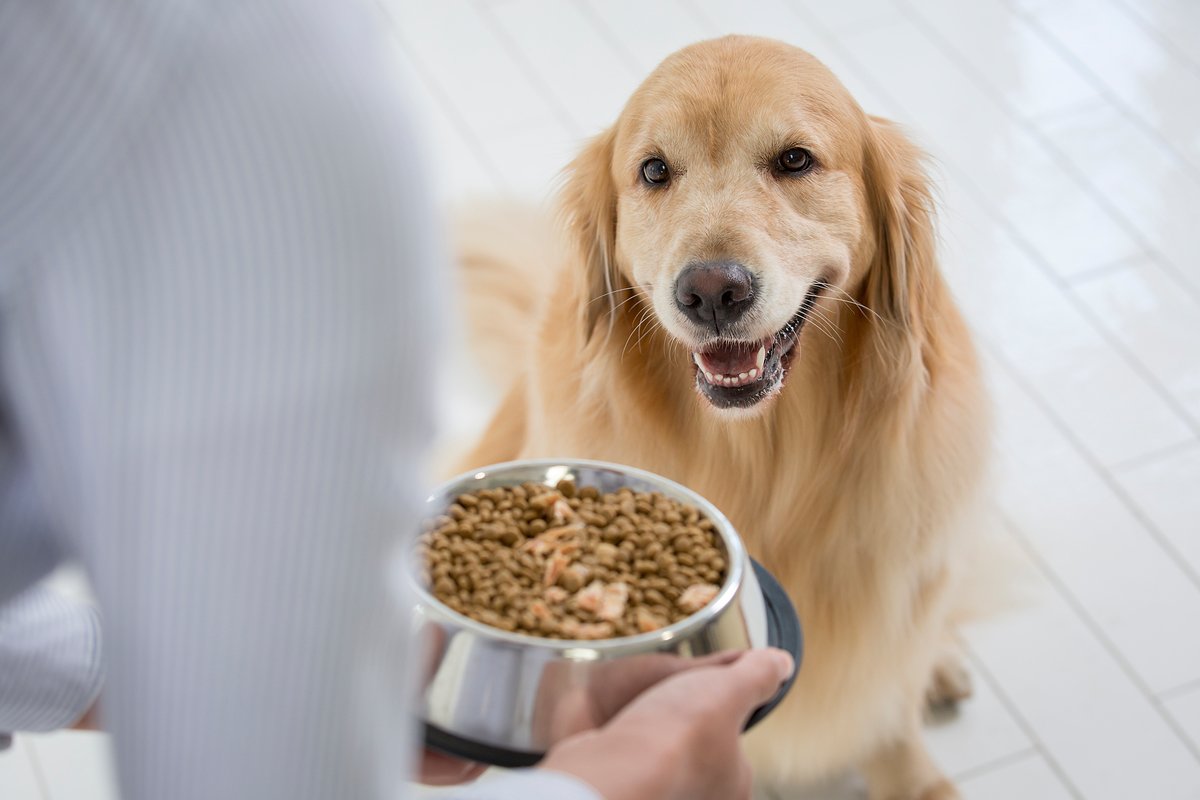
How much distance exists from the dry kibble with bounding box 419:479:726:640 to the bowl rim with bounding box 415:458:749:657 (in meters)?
0.01

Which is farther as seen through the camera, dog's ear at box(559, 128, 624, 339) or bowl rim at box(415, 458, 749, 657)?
dog's ear at box(559, 128, 624, 339)

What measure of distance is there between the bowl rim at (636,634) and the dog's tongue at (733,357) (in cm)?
16

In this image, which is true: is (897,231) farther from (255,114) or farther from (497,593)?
(255,114)

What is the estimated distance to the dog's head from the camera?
1196 millimetres

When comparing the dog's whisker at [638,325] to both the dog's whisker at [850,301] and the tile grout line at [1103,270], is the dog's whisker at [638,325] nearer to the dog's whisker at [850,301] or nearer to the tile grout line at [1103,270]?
the dog's whisker at [850,301]

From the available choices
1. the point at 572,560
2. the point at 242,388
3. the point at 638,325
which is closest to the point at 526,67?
the point at 638,325

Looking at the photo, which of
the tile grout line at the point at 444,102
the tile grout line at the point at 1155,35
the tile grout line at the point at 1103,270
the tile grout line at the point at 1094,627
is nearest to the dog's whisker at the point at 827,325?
the tile grout line at the point at 1094,627

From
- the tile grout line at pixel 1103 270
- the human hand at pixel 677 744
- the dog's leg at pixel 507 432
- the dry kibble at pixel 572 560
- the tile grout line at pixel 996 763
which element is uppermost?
the human hand at pixel 677 744

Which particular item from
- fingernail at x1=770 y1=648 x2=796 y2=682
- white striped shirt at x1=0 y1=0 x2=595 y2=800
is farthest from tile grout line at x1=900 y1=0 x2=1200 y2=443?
white striped shirt at x1=0 y1=0 x2=595 y2=800

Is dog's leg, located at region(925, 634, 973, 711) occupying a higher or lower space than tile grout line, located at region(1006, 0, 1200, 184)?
lower

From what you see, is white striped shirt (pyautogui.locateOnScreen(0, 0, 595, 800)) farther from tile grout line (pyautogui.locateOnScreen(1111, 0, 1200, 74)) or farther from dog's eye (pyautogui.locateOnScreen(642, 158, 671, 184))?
tile grout line (pyautogui.locateOnScreen(1111, 0, 1200, 74))

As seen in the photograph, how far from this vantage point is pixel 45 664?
1.03 meters

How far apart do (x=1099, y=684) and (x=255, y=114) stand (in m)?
1.77

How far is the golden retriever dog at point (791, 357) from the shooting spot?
1.21m
